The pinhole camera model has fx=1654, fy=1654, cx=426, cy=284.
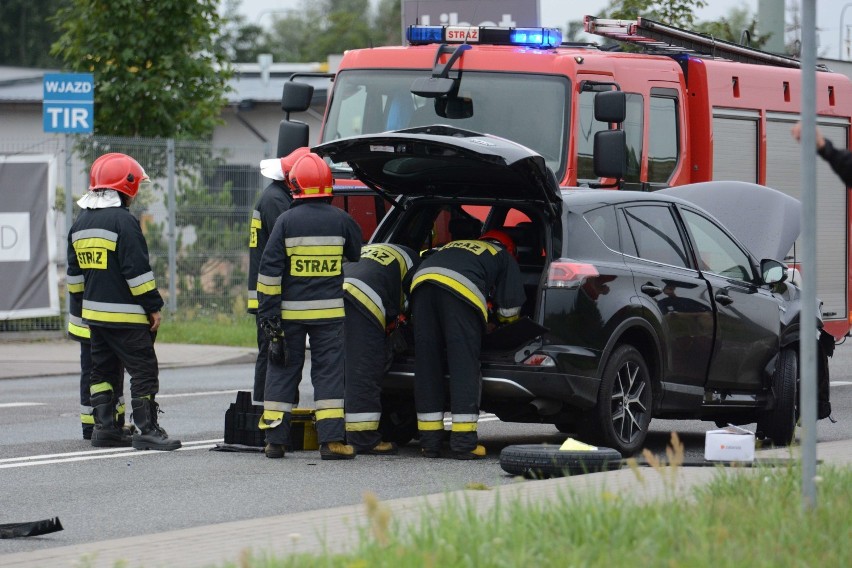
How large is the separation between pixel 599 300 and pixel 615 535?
4.26 m

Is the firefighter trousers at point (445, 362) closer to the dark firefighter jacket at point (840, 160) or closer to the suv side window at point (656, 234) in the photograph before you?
the suv side window at point (656, 234)

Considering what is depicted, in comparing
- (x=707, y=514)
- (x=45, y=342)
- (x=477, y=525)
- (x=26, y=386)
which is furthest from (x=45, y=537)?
(x=45, y=342)

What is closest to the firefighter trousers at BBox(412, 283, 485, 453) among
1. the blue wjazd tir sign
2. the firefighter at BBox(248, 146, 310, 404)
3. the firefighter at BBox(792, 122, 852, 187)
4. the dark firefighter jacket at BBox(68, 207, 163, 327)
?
the firefighter at BBox(248, 146, 310, 404)

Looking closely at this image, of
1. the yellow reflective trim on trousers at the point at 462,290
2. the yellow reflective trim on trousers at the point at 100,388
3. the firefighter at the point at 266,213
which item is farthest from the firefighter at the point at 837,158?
the yellow reflective trim on trousers at the point at 100,388

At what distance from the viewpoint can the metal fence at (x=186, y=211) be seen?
70.1 feet

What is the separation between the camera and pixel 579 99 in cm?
1383

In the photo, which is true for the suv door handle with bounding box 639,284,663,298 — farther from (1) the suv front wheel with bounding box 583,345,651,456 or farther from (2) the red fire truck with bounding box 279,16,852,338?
(2) the red fire truck with bounding box 279,16,852,338

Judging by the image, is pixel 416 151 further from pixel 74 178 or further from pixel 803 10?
pixel 74 178

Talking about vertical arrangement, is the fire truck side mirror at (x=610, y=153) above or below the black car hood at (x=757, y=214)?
above

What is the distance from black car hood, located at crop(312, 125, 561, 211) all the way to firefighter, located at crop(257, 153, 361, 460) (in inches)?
17.1

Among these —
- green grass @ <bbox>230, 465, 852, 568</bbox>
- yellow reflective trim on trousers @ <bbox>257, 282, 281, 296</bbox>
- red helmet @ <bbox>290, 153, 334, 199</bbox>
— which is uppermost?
red helmet @ <bbox>290, 153, 334, 199</bbox>

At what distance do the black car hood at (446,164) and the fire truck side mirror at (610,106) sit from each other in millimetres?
2627

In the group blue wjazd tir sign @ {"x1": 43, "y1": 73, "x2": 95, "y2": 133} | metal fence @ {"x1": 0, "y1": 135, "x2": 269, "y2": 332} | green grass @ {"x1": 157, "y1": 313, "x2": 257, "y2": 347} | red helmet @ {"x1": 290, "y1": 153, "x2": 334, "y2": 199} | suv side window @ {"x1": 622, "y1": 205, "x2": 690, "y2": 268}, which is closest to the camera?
red helmet @ {"x1": 290, "y1": 153, "x2": 334, "y2": 199}

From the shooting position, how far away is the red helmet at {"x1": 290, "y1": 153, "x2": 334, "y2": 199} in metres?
10.4
